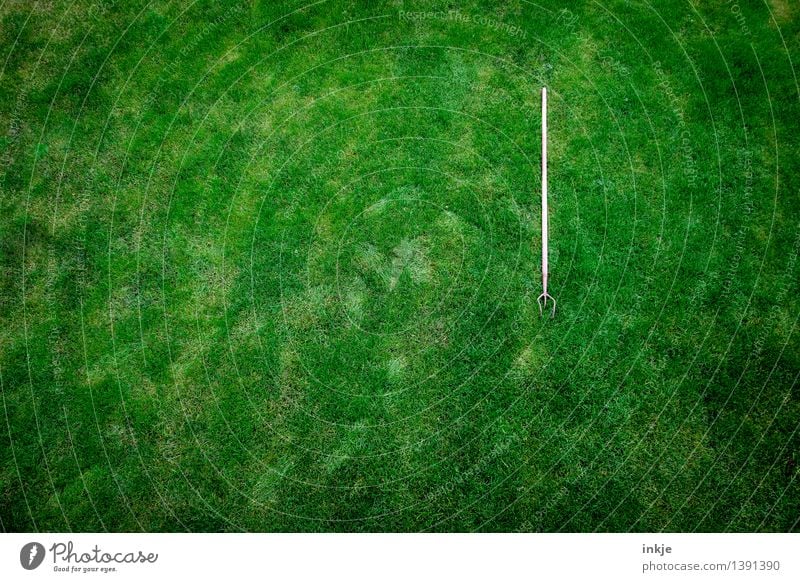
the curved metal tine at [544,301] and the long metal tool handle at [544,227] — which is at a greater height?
the long metal tool handle at [544,227]

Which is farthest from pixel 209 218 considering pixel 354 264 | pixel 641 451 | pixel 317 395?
pixel 641 451

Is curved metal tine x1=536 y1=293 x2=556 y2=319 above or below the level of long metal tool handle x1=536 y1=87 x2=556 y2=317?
below

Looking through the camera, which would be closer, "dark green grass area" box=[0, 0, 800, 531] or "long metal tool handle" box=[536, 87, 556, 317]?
"dark green grass area" box=[0, 0, 800, 531]

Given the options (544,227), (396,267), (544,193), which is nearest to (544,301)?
(544,227)

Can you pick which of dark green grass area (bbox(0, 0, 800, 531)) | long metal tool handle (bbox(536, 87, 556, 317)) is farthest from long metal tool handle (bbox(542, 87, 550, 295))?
dark green grass area (bbox(0, 0, 800, 531))

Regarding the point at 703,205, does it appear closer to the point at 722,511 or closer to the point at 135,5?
the point at 722,511

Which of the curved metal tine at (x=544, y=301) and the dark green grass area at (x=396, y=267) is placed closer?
the dark green grass area at (x=396, y=267)

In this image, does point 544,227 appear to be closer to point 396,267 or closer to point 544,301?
point 544,301

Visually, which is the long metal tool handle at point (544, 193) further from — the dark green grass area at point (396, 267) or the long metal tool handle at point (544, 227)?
the dark green grass area at point (396, 267)

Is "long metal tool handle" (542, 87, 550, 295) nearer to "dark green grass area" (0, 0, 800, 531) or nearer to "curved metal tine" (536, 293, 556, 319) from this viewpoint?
"curved metal tine" (536, 293, 556, 319)

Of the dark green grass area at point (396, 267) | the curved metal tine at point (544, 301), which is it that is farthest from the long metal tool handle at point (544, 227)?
the dark green grass area at point (396, 267)
